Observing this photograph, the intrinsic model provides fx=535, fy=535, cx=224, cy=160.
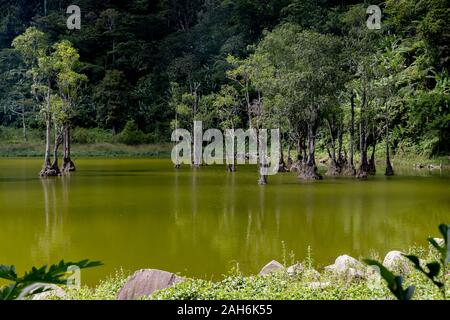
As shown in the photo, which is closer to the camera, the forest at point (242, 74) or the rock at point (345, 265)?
the rock at point (345, 265)

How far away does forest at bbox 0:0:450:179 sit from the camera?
28141 mm

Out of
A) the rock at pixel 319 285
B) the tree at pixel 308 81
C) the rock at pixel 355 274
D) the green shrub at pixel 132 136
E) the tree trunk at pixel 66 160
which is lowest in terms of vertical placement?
the rock at pixel 355 274

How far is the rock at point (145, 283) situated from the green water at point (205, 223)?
65.9 inches

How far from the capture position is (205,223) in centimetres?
1316

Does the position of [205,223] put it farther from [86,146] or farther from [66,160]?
[86,146]

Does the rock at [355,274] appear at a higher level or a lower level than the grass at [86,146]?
lower

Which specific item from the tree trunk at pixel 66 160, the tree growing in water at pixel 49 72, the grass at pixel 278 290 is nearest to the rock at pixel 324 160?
the tree trunk at pixel 66 160

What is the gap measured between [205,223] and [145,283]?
673 cm

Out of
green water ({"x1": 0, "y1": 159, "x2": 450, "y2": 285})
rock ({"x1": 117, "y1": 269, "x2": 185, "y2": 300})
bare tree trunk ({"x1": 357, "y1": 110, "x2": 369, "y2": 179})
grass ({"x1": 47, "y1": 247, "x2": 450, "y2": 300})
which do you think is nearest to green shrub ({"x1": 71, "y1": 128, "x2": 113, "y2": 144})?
bare tree trunk ({"x1": 357, "y1": 110, "x2": 369, "y2": 179})

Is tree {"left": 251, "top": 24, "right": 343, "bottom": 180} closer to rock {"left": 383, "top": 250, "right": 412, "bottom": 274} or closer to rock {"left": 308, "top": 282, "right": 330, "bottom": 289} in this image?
rock {"left": 383, "top": 250, "right": 412, "bottom": 274}

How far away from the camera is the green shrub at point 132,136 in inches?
2084

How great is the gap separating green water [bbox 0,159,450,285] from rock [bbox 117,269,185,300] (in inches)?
65.9

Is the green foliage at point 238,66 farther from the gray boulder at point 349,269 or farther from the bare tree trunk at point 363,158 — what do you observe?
the gray boulder at point 349,269

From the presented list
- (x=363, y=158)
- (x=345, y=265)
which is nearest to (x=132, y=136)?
(x=363, y=158)
